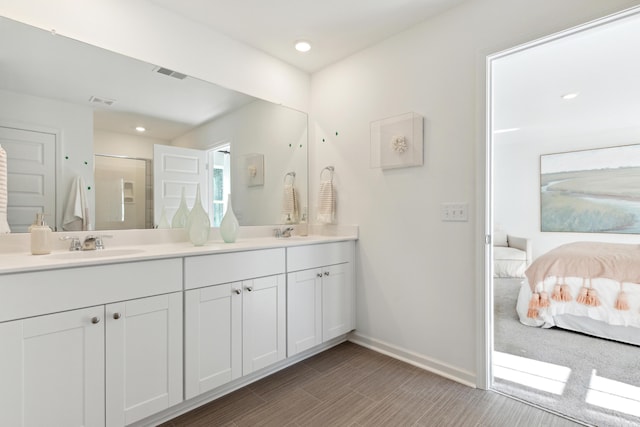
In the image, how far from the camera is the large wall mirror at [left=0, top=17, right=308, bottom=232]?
1.62 metres

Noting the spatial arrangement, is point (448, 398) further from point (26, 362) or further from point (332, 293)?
point (26, 362)

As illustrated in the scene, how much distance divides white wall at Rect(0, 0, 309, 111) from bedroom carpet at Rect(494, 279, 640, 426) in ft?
8.99

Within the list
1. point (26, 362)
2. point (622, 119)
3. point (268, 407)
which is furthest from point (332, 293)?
point (622, 119)

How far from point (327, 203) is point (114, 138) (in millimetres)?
1590

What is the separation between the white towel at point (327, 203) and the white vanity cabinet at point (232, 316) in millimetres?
711

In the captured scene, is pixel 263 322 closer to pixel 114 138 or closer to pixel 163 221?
pixel 163 221

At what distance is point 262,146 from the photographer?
265 centimetres

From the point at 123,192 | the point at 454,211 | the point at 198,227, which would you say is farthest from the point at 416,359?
the point at 123,192

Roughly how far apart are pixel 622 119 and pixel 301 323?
5.18 meters

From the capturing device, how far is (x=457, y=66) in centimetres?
202

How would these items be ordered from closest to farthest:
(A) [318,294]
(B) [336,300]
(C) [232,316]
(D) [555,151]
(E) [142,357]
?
(E) [142,357] → (C) [232,316] → (A) [318,294] → (B) [336,300] → (D) [555,151]

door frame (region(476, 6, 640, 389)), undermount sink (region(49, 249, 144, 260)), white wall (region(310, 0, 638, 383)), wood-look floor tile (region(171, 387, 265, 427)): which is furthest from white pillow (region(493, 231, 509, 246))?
undermount sink (region(49, 249, 144, 260))

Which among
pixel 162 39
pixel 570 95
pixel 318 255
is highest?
pixel 570 95

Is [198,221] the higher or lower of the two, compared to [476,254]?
higher
